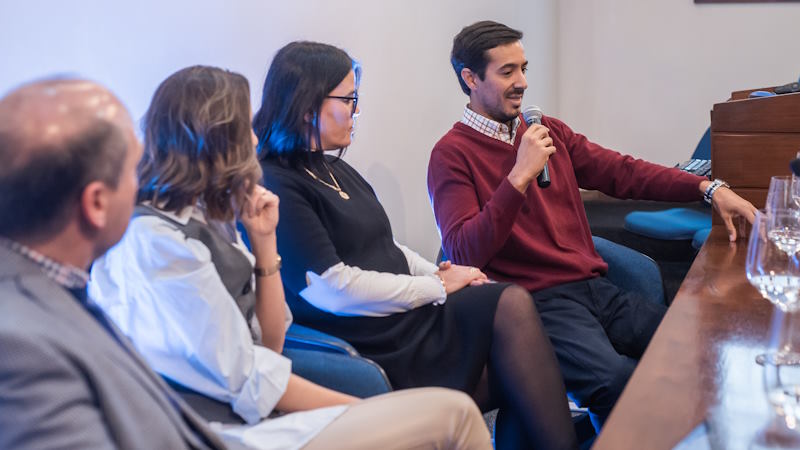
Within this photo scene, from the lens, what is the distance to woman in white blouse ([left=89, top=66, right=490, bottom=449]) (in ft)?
4.31

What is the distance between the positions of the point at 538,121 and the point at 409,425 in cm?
141

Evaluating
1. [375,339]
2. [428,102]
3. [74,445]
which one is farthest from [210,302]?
[428,102]

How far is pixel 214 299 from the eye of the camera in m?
1.34

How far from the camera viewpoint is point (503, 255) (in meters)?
2.38

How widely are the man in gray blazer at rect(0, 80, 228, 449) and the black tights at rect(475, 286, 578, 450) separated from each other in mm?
1009

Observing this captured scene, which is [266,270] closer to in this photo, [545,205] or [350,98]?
[350,98]

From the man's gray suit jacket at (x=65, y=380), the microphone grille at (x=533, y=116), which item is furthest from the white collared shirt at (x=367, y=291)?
the man's gray suit jacket at (x=65, y=380)

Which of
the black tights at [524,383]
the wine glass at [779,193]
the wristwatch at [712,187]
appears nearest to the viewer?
the wine glass at [779,193]

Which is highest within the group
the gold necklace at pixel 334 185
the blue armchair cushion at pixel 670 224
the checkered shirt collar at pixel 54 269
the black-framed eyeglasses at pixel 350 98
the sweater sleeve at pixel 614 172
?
the checkered shirt collar at pixel 54 269

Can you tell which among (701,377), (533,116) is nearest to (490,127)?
(533,116)

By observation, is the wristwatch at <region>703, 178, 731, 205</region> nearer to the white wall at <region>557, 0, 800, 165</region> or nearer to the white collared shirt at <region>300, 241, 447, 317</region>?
the white collared shirt at <region>300, 241, 447, 317</region>

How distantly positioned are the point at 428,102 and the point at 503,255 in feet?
3.30

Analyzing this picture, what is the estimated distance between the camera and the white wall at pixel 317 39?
1585 millimetres

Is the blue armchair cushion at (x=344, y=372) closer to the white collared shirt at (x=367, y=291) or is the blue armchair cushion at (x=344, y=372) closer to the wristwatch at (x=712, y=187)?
the white collared shirt at (x=367, y=291)
